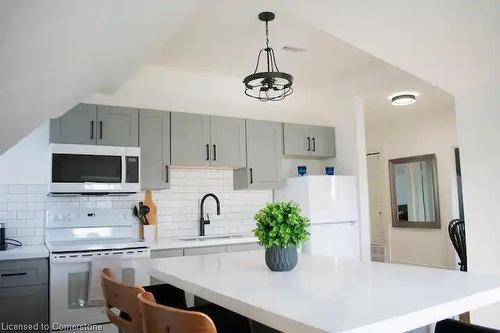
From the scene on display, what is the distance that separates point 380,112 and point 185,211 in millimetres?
3273

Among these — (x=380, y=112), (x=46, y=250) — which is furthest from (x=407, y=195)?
(x=46, y=250)

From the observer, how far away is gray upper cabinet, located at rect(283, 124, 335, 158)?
4949 mm

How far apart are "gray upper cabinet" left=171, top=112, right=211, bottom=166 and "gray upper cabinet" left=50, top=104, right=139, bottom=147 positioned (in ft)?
1.34

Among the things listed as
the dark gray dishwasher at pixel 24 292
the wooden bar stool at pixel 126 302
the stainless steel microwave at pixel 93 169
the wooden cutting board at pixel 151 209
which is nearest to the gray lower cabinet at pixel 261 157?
the wooden cutting board at pixel 151 209

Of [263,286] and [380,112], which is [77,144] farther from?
[380,112]

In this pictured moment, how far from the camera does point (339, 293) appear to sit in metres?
1.39

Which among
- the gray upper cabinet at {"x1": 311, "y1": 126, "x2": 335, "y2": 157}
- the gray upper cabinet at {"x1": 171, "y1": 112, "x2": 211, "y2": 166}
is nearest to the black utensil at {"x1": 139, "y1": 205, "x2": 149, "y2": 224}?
the gray upper cabinet at {"x1": 171, "y1": 112, "x2": 211, "y2": 166}

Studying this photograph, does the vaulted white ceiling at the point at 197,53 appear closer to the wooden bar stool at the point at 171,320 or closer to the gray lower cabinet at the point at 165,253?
the wooden bar stool at the point at 171,320

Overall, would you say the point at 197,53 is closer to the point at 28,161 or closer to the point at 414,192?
the point at 28,161

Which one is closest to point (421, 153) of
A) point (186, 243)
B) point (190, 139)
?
point (190, 139)

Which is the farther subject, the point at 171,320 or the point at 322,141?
the point at 322,141

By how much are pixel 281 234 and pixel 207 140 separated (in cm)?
267

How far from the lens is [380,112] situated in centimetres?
595

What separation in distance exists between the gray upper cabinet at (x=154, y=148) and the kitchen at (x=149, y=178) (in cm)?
1
